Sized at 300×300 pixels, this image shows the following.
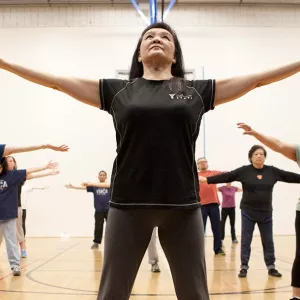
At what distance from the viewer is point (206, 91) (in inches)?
79.8

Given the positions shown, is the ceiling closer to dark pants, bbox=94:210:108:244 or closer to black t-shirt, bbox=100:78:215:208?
dark pants, bbox=94:210:108:244

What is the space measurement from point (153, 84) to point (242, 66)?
11452mm

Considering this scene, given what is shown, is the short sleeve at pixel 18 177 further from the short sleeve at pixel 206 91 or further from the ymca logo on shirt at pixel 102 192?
the short sleeve at pixel 206 91

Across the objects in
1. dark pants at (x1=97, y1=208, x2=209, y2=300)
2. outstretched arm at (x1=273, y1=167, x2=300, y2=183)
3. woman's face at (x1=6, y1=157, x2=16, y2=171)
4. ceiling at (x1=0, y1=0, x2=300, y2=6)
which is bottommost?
dark pants at (x1=97, y1=208, x2=209, y2=300)

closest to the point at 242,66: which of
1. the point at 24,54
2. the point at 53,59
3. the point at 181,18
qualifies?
the point at 181,18

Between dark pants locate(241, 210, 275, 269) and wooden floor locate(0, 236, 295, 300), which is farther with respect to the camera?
dark pants locate(241, 210, 275, 269)

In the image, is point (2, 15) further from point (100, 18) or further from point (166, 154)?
point (166, 154)

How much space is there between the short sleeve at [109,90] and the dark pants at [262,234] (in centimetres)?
415

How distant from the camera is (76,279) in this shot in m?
5.51

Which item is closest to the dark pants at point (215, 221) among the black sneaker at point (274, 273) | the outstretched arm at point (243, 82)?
the black sneaker at point (274, 273)

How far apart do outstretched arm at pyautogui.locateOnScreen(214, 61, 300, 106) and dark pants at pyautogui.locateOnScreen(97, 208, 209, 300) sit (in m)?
0.55

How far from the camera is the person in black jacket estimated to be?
5699 mm

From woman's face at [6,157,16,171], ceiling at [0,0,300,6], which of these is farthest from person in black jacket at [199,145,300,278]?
ceiling at [0,0,300,6]

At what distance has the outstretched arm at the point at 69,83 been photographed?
6.74 feet
